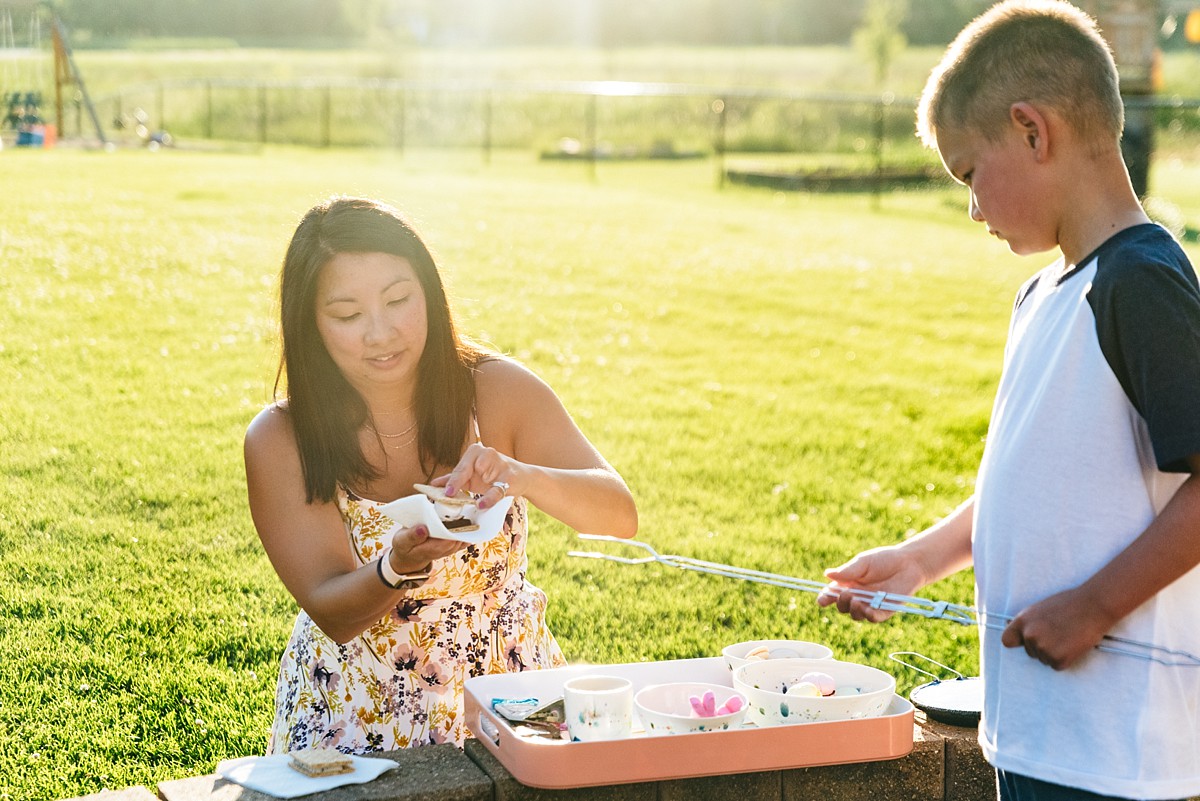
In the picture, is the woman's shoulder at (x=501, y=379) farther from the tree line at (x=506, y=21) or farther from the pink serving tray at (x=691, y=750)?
the tree line at (x=506, y=21)

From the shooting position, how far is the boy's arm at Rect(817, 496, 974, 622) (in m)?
2.35

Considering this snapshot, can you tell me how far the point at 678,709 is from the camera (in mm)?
2408

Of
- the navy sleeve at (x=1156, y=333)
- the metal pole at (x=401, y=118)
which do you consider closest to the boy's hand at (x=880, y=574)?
the navy sleeve at (x=1156, y=333)

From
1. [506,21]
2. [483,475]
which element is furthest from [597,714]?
[506,21]

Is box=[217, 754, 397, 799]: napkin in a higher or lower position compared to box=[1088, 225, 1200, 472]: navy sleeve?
lower

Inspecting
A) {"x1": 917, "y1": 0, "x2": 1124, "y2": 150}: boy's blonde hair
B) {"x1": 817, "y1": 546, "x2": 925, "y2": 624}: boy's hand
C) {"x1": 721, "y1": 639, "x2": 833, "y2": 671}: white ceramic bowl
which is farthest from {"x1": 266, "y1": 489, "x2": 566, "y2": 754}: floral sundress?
{"x1": 917, "y1": 0, "x2": 1124, "y2": 150}: boy's blonde hair

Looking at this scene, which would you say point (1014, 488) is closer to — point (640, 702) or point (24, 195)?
point (640, 702)

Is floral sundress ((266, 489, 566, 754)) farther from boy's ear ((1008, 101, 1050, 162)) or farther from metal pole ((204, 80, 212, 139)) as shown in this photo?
metal pole ((204, 80, 212, 139))

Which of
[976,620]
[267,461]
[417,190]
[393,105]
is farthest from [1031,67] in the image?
[393,105]

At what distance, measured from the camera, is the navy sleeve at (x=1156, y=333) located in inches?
70.7

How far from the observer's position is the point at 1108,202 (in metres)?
1.96

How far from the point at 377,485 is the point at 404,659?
1.26 ft

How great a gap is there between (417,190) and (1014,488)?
14300mm

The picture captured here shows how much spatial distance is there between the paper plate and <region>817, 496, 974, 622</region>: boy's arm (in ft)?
1.90
